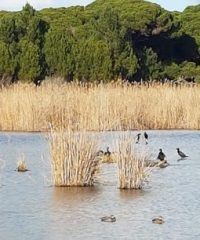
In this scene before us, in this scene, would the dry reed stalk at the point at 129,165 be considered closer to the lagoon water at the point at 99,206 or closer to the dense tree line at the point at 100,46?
the lagoon water at the point at 99,206

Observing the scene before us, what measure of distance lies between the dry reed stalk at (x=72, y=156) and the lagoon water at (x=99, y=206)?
0.20m

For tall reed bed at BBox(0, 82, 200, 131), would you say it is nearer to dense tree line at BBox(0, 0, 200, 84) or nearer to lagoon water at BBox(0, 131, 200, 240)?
lagoon water at BBox(0, 131, 200, 240)

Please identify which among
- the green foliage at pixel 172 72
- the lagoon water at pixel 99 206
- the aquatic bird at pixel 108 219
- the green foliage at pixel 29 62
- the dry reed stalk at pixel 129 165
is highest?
the green foliage at pixel 29 62

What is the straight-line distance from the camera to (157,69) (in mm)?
32125

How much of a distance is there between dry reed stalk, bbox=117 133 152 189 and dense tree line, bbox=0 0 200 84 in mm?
18968

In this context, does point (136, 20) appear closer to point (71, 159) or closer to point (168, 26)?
point (168, 26)

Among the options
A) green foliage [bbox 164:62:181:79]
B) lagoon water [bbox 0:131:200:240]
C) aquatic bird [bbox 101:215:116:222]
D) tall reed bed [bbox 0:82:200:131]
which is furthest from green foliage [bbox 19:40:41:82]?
aquatic bird [bbox 101:215:116:222]

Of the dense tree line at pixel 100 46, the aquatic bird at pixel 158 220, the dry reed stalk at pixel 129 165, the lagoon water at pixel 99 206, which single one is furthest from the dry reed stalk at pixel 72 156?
the dense tree line at pixel 100 46

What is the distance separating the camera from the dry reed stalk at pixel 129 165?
32.8 feet

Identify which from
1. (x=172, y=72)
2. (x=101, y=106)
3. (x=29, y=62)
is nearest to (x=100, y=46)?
(x=29, y=62)

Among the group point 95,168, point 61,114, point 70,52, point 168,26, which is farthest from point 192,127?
point 168,26

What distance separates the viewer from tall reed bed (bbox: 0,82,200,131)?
18.5 meters

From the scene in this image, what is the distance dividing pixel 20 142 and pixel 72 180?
21.1 feet

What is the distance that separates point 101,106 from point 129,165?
8469 millimetres
